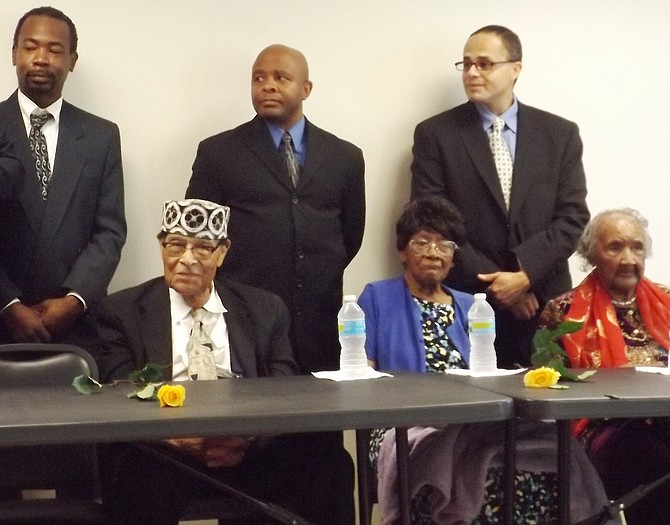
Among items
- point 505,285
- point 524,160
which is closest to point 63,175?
point 505,285

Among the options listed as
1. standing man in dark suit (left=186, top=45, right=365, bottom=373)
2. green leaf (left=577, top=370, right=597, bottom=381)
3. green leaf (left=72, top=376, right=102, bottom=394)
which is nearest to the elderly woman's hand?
standing man in dark suit (left=186, top=45, right=365, bottom=373)

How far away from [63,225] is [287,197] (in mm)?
820

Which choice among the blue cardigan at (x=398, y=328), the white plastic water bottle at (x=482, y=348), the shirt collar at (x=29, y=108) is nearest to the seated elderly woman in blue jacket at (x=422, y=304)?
the blue cardigan at (x=398, y=328)

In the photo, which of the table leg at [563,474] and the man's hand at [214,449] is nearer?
the table leg at [563,474]

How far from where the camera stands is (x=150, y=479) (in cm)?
282

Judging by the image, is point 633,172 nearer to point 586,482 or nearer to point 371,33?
point 371,33

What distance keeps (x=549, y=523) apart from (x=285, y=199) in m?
1.73

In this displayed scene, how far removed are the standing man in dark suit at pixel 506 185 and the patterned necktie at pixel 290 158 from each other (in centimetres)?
51

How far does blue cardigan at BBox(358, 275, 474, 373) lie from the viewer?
3643 mm

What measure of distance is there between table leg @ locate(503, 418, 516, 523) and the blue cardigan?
2.97 feet

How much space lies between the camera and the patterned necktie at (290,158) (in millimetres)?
4191

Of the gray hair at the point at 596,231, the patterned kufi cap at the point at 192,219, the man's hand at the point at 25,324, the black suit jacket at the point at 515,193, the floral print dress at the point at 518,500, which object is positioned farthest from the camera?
the black suit jacket at the point at 515,193

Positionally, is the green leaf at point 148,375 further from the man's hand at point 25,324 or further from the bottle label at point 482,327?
the man's hand at point 25,324

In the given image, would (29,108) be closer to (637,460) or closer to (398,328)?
(398,328)
